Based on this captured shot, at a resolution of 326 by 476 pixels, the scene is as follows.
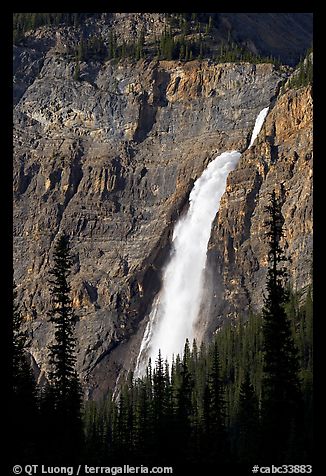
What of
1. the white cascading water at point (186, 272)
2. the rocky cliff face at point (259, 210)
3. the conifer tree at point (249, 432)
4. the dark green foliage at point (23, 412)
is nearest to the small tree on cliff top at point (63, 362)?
the dark green foliage at point (23, 412)

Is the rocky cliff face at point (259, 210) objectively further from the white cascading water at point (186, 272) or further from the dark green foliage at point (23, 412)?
the dark green foliage at point (23, 412)

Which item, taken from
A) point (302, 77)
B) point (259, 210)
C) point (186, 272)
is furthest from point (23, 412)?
point (302, 77)

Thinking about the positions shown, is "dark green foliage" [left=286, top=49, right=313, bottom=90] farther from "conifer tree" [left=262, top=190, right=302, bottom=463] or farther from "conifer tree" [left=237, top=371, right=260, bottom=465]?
"conifer tree" [left=262, top=190, right=302, bottom=463]

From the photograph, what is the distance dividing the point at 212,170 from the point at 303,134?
1981cm

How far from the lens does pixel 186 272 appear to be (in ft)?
595

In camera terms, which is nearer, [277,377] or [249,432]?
[277,377]

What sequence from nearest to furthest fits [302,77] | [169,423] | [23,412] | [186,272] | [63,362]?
[23,412] < [63,362] < [169,423] < [186,272] < [302,77]

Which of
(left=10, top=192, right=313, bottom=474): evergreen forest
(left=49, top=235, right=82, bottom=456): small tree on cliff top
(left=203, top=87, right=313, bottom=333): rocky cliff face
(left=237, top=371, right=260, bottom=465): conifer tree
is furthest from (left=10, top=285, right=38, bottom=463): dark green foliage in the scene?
(left=203, top=87, right=313, bottom=333): rocky cliff face

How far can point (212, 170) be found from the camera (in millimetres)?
188750

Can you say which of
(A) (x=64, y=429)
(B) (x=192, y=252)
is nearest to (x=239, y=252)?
(B) (x=192, y=252)

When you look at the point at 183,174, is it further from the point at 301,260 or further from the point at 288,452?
the point at 288,452

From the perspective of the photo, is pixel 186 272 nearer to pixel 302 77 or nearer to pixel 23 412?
pixel 302 77

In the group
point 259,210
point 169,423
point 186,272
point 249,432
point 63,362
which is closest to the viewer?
point 63,362

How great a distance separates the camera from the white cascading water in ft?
576
